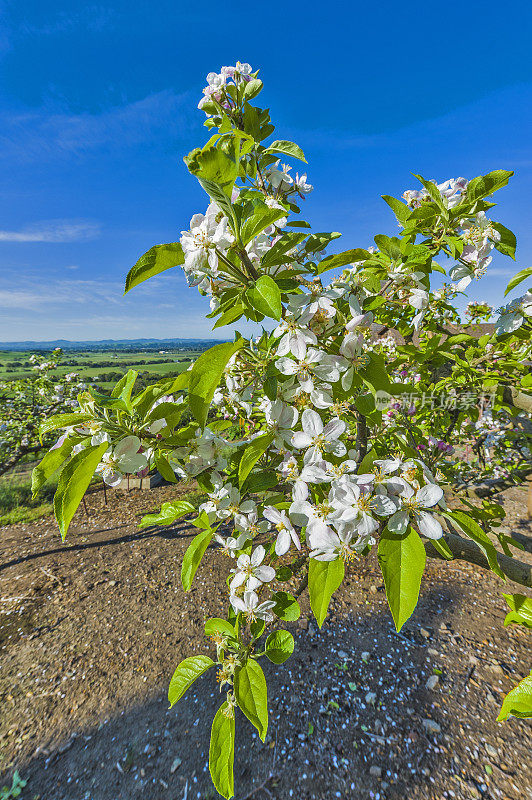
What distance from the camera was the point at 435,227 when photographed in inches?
38.3

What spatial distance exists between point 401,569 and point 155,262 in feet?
2.70

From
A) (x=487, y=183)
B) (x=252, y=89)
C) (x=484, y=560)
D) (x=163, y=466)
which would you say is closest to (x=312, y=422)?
(x=163, y=466)

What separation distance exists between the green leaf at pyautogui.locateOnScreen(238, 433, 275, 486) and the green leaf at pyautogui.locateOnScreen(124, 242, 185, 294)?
46 cm

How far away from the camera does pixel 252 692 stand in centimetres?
91

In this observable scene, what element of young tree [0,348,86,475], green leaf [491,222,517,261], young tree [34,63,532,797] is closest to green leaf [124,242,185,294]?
young tree [34,63,532,797]

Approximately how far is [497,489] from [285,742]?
251 cm

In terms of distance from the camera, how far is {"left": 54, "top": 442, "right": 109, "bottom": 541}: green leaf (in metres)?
0.68

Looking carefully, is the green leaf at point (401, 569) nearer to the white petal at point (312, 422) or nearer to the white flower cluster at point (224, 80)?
the white petal at point (312, 422)

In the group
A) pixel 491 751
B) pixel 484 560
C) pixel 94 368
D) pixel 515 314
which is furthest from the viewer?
pixel 94 368

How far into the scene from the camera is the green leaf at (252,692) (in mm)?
849

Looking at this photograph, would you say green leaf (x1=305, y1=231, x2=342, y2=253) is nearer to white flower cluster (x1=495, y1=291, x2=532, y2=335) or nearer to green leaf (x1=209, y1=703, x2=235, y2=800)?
white flower cluster (x1=495, y1=291, x2=532, y2=335)

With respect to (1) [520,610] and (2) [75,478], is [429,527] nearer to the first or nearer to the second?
(1) [520,610]

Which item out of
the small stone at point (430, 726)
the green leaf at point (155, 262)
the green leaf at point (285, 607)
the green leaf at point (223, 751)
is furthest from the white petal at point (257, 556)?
the small stone at point (430, 726)

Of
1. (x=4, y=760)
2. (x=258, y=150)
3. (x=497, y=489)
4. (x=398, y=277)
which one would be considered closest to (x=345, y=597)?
(x=497, y=489)
